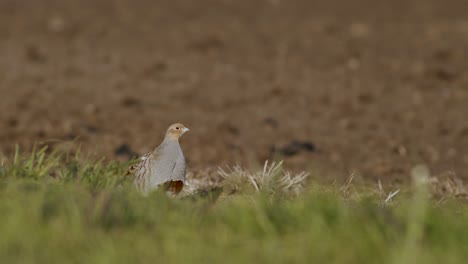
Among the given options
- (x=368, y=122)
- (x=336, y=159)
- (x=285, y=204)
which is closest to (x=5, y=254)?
(x=285, y=204)

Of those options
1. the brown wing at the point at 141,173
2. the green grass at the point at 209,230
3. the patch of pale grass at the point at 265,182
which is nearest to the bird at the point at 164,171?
the brown wing at the point at 141,173

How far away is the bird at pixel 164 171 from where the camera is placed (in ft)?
21.6

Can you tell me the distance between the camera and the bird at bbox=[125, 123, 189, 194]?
259 inches

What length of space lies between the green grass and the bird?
69 cm

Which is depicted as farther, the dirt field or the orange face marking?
the dirt field

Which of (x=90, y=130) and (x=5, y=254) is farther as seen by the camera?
(x=90, y=130)

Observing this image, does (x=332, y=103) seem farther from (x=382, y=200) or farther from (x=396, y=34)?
(x=382, y=200)

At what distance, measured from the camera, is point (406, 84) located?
19.5 metres

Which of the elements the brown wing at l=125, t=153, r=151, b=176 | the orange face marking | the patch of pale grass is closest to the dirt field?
the patch of pale grass

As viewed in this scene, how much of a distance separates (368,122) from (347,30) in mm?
6099

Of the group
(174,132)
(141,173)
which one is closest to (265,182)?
(174,132)

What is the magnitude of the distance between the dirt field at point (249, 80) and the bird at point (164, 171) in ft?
18.5

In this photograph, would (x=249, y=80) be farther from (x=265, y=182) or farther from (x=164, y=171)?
(x=164, y=171)

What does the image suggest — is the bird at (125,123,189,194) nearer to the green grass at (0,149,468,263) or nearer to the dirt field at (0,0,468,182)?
the green grass at (0,149,468,263)
